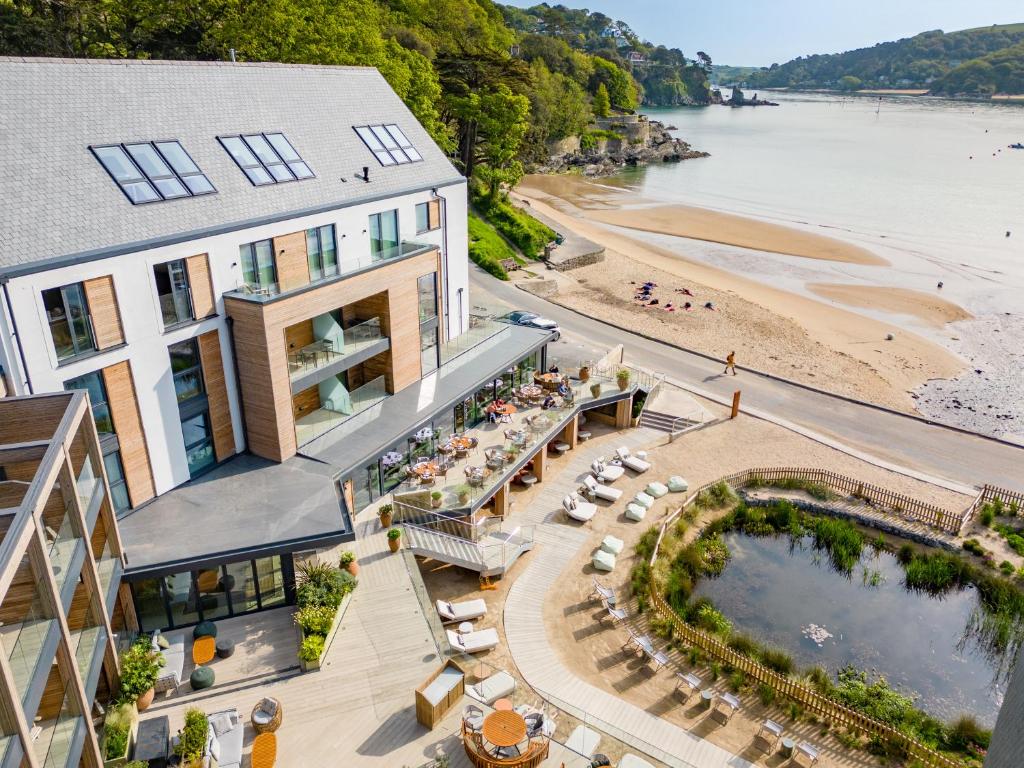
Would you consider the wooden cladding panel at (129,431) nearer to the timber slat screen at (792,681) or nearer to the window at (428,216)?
the window at (428,216)

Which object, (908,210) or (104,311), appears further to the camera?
(908,210)

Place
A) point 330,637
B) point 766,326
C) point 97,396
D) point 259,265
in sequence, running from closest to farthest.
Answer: point 97,396, point 330,637, point 259,265, point 766,326

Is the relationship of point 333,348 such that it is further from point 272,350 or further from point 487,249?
point 487,249

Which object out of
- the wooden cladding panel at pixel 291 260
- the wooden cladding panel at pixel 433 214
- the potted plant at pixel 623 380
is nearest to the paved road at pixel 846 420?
the potted plant at pixel 623 380

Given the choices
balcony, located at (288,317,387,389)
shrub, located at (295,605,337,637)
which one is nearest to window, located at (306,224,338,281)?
balcony, located at (288,317,387,389)

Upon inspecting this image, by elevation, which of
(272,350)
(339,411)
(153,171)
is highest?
(153,171)

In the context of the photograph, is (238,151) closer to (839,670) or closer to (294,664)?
(294,664)

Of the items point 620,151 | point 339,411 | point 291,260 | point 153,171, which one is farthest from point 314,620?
point 620,151

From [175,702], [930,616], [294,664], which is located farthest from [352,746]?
[930,616]

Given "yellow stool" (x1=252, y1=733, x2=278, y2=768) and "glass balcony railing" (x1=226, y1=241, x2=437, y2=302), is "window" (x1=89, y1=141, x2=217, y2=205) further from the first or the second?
"yellow stool" (x1=252, y1=733, x2=278, y2=768)
